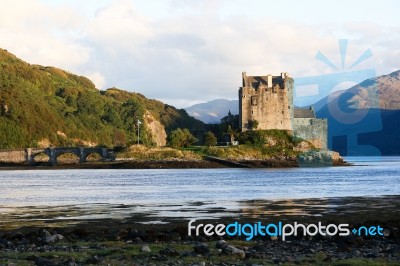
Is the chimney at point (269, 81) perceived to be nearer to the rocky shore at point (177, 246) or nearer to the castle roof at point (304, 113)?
the castle roof at point (304, 113)

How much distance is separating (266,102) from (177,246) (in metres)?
109

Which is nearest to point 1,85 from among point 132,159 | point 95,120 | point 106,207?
point 95,120

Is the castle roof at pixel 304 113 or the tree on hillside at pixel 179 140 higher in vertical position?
the castle roof at pixel 304 113

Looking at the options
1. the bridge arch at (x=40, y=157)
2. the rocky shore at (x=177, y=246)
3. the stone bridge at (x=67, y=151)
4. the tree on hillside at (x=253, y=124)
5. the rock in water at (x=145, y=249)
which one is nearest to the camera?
the rocky shore at (x=177, y=246)

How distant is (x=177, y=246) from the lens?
17922 millimetres

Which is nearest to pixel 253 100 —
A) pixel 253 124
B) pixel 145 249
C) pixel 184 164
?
pixel 253 124

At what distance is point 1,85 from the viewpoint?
16850 cm

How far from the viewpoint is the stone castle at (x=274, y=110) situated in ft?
411

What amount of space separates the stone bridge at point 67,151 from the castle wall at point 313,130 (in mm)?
34230

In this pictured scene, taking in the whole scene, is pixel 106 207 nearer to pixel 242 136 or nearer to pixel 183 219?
pixel 183 219

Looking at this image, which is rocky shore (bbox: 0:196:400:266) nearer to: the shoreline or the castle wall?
the shoreline

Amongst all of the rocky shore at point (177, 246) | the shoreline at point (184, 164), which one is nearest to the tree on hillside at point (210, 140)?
the shoreline at point (184, 164)

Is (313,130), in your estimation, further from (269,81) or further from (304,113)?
(269,81)

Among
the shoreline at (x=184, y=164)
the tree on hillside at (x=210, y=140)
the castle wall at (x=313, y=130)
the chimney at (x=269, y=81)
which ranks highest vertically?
the chimney at (x=269, y=81)
